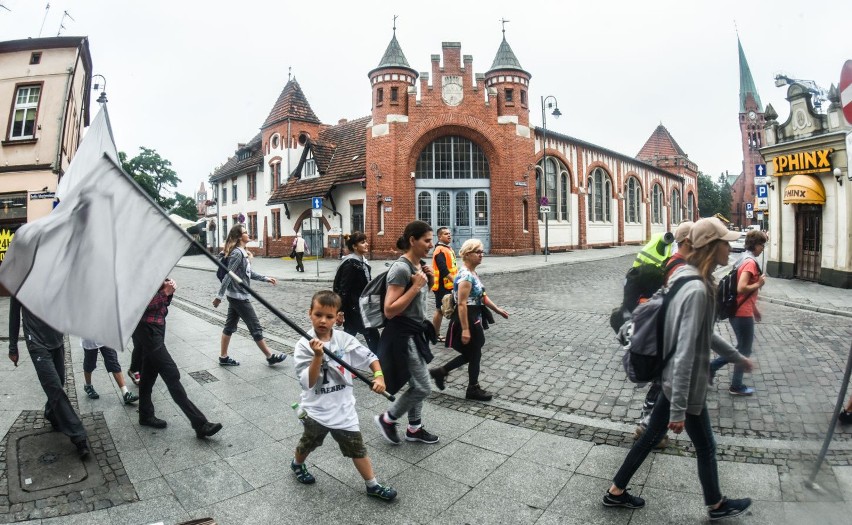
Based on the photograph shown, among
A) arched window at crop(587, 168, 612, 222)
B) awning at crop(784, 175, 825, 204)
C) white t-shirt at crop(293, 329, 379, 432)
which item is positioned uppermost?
arched window at crop(587, 168, 612, 222)

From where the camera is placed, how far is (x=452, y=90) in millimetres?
24922

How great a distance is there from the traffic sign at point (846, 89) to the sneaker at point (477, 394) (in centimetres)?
357

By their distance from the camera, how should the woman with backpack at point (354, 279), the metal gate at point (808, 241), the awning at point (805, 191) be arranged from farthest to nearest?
1. the metal gate at point (808, 241)
2. the awning at point (805, 191)
3. the woman with backpack at point (354, 279)

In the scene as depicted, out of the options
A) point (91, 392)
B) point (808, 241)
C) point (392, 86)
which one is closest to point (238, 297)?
point (91, 392)

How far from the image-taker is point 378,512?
2.97 m

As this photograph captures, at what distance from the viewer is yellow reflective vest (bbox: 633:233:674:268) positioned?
4426 mm

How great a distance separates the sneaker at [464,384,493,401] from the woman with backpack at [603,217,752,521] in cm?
206

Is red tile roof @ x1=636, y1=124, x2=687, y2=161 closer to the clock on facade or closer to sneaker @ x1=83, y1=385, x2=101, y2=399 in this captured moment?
the clock on facade

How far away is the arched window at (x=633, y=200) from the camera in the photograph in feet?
129

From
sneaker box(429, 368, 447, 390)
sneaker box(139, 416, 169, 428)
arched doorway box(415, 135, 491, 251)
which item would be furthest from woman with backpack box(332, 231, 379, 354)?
arched doorway box(415, 135, 491, 251)

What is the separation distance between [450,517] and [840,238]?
50.1 ft

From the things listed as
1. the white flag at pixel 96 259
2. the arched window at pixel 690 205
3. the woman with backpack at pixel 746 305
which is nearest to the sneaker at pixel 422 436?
the white flag at pixel 96 259

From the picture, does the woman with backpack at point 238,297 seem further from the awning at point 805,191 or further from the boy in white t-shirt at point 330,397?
the awning at point 805,191

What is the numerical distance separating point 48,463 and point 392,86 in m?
24.0
